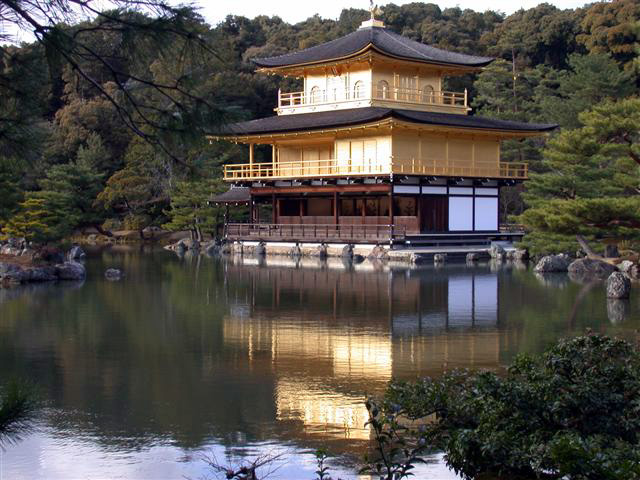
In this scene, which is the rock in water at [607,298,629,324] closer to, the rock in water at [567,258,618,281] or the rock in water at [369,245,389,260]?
the rock in water at [567,258,618,281]

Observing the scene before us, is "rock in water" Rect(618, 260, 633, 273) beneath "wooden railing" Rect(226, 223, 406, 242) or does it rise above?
beneath

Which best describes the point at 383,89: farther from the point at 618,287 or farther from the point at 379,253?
the point at 618,287

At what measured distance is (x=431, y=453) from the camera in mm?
6898

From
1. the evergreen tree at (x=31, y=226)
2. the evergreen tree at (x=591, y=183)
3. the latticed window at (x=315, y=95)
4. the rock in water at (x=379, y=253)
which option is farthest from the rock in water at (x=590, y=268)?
the latticed window at (x=315, y=95)

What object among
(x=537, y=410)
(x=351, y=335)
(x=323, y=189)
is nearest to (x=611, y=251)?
(x=323, y=189)

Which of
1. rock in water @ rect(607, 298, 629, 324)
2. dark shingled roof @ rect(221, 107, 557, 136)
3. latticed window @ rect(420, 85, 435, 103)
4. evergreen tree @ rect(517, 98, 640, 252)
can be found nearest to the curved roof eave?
latticed window @ rect(420, 85, 435, 103)

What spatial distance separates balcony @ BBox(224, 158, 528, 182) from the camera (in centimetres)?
3062

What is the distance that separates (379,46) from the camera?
3291cm

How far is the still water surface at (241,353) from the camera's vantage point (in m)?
6.93

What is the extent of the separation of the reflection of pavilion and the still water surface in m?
0.03

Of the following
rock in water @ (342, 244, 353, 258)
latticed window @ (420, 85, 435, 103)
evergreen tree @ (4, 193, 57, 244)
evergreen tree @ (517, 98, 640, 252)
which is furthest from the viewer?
latticed window @ (420, 85, 435, 103)

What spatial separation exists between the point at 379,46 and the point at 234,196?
921 cm

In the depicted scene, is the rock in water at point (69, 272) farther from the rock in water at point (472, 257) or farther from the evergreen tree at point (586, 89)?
the evergreen tree at point (586, 89)

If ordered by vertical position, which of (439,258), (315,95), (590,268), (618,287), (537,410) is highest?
(315,95)
